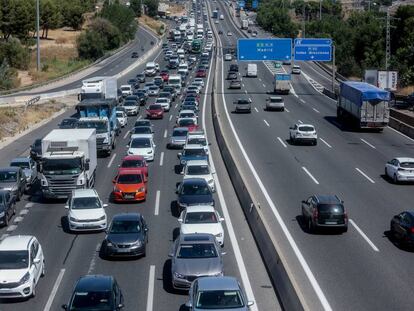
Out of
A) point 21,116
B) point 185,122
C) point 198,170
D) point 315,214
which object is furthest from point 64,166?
point 21,116

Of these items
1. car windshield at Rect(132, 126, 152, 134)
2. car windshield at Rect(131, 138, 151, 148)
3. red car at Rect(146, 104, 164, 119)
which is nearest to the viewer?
car windshield at Rect(131, 138, 151, 148)

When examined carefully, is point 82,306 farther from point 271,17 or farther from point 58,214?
point 271,17

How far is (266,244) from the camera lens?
25469mm

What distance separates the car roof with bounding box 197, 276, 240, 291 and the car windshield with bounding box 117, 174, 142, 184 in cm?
1559

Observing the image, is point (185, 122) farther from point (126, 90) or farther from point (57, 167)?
point (126, 90)

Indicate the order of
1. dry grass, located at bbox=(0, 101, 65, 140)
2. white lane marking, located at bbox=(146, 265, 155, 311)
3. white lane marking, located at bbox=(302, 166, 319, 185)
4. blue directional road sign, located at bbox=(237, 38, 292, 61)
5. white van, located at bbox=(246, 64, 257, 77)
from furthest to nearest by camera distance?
white van, located at bbox=(246, 64, 257, 77), blue directional road sign, located at bbox=(237, 38, 292, 61), dry grass, located at bbox=(0, 101, 65, 140), white lane marking, located at bbox=(302, 166, 319, 185), white lane marking, located at bbox=(146, 265, 155, 311)

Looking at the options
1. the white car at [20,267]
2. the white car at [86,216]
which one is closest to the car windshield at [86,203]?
the white car at [86,216]

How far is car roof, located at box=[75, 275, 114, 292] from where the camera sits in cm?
1916

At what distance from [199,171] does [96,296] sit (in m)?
18.3

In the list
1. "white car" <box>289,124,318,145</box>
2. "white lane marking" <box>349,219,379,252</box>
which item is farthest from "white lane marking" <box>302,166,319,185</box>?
"white lane marking" <box>349,219,379,252</box>

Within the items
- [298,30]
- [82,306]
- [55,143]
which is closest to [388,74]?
[55,143]

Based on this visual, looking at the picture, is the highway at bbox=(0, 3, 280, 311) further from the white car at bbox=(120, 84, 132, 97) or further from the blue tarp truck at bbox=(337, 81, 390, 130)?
the white car at bbox=(120, 84, 132, 97)

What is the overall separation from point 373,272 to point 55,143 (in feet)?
54.9

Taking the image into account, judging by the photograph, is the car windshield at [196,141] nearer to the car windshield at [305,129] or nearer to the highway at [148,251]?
the highway at [148,251]
